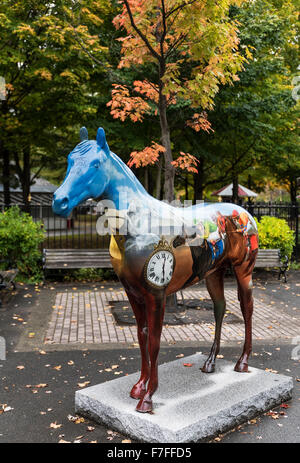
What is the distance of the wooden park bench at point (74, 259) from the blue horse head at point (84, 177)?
7732 mm

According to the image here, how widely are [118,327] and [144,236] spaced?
420 cm

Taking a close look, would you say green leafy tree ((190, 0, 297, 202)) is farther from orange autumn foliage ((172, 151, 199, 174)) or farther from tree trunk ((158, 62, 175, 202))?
orange autumn foliage ((172, 151, 199, 174))

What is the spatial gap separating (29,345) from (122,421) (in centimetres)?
320

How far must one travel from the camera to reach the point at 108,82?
41.3 ft

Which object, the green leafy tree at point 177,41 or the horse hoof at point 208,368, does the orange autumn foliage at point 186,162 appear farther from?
the horse hoof at point 208,368

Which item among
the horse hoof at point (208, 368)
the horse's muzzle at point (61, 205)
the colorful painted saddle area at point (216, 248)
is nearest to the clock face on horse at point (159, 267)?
the colorful painted saddle area at point (216, 248)

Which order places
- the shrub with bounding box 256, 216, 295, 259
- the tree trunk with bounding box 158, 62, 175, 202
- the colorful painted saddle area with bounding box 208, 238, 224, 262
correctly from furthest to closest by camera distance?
the shrub with bounding box 256, 216, 295, 259 → the tree trunk with bounding box 158, 62, 175, 202 → the colorful painted saddle area with bounding box 208, 238, 224, 262

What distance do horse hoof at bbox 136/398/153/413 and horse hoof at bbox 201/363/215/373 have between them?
1171 millimetres

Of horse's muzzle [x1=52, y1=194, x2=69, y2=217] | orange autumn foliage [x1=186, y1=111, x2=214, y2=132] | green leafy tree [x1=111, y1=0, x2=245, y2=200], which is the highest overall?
green leafy tree [x1=111, y1=0, x2=245, y2=200]

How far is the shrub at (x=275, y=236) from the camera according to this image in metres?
12.6

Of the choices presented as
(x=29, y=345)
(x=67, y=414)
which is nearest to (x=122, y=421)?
(x=67, y=414)

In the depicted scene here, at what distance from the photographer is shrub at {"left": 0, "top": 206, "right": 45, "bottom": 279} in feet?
35.0

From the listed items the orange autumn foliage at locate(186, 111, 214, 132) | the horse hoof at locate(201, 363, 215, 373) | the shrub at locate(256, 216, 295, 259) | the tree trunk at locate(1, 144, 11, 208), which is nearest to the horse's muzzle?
the horse hoof at locate(201, 363, 215, 373)

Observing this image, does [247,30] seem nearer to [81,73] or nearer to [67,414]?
[81,73]
